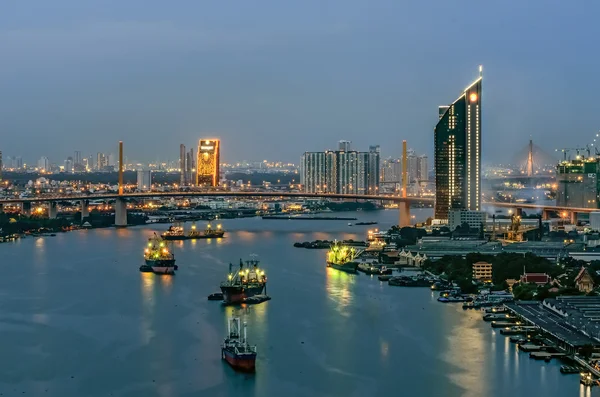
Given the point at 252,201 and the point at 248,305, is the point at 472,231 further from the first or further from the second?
the point at 252,201

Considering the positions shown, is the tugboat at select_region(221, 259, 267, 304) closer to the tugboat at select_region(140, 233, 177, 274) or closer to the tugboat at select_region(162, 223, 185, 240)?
the tugboat at select_region(140, 233, 177, 274)

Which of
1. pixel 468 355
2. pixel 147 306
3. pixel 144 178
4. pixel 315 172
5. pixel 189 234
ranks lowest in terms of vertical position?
pixel 468 355

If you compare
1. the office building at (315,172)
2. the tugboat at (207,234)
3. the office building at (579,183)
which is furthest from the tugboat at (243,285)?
the office building at (315,172)

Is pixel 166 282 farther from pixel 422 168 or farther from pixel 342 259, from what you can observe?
pixel 422 168

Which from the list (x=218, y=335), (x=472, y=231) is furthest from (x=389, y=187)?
(x=218, y=335)

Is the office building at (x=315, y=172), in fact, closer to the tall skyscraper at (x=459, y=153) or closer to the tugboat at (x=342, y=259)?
the tall skyscraper at (x=459, y=153)

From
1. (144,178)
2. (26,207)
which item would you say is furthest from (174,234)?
(144,178)

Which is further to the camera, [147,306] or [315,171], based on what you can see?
[315,171]
